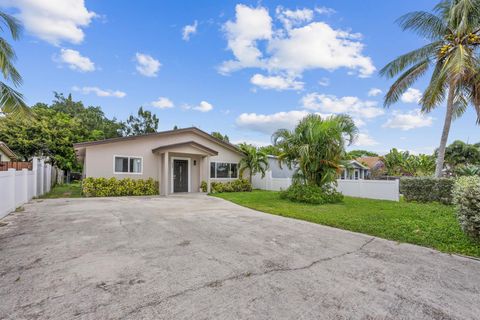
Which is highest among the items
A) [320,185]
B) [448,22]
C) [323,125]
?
[448,22]

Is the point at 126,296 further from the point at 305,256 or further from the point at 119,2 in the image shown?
the point at 119,2

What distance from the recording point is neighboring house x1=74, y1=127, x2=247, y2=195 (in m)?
13.3

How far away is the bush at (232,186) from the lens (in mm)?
16384

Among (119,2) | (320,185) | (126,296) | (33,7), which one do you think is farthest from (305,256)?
(119,2)

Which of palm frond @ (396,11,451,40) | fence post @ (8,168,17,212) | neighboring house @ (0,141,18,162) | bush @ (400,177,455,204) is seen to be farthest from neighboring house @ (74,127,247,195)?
palm frond @ (396,11,451,40)

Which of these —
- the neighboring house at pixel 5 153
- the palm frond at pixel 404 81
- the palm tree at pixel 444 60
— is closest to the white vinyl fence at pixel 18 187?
the neighboring house at pixel 5 153

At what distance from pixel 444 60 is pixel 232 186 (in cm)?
1371

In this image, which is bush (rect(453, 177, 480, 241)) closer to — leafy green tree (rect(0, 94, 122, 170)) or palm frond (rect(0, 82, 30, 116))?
palm frond (rect(0, 82, 30, 116))

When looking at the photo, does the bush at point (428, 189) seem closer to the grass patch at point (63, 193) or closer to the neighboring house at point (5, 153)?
the grass patch at point (63, 193)

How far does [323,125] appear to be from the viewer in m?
10.7

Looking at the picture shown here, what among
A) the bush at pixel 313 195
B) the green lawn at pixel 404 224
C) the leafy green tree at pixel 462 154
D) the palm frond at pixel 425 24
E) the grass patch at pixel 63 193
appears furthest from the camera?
the leafy green tree at pixel 462 154

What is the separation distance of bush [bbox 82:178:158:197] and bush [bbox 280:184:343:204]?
26.3 ft

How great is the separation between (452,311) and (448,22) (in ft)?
49.0

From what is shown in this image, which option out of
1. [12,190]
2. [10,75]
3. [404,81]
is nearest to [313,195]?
[404,81]
